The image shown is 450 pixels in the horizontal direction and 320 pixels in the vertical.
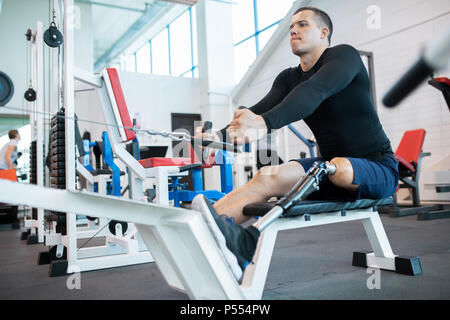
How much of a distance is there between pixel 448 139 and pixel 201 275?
4.28 m

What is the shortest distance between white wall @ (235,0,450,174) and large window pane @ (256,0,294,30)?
945mm

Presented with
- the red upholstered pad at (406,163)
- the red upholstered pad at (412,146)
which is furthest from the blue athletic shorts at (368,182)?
the red upholstered pad at (412,146)

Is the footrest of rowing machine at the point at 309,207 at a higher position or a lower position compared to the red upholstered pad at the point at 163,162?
lower

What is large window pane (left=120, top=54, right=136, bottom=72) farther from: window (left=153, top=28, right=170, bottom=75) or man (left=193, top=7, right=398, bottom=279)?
man (left=193, top=7, right=398, bottom=279)

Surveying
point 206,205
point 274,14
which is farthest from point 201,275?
point 274,14

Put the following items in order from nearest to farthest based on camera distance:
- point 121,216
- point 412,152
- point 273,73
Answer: point 121,216
point 412,152
point 273,73

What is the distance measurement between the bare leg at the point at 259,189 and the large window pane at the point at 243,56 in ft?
21.6

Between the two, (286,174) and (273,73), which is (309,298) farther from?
(273,73)

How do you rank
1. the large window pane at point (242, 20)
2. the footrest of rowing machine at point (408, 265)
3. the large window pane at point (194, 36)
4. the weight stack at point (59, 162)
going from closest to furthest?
the footrest of rowing machine at point (408, 265) → the weight stack at point (59, 162) → the large window pane at point (242, 20) → the large window pane at point (194, 36)

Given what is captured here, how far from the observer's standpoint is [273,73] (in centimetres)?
698

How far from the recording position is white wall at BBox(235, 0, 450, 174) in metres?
4.42

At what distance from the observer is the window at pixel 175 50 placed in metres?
9.20

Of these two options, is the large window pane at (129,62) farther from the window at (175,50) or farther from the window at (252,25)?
the window at (252,25)

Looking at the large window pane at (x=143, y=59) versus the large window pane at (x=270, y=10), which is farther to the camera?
the large window pane at (x=143, y=59)
